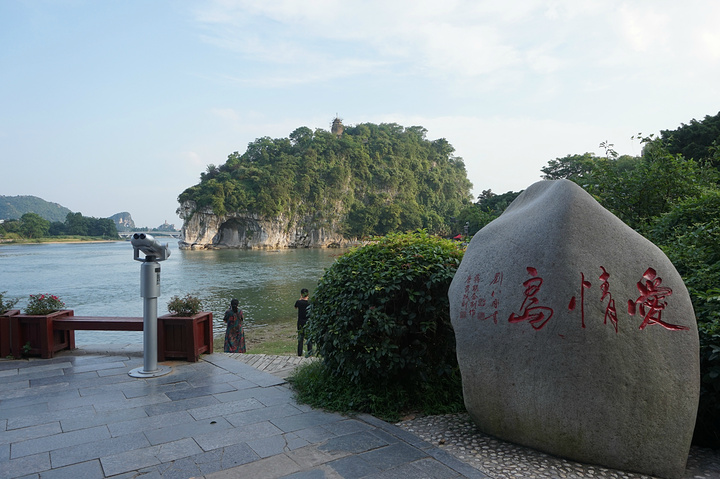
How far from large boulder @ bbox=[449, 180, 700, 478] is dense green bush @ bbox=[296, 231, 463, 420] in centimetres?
92

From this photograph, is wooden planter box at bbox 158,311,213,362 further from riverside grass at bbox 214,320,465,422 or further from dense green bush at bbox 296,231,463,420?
dense green bush at bbox 296,231,463,420

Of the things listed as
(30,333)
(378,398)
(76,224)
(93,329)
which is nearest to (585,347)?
(378,398)

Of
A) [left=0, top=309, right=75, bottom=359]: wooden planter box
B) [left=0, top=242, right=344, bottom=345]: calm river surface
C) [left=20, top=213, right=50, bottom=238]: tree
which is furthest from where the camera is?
[left=20, top=213, right=50, bottom=238]: tree

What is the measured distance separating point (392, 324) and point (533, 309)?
1.44 metres

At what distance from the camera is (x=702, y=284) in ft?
13.6

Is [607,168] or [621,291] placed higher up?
[607,168]

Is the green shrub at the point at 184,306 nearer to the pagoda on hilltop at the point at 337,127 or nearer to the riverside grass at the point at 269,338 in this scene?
the riverside grass at the point at 269,338

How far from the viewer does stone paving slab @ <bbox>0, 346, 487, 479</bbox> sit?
127 inches

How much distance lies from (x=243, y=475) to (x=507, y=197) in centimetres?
4119

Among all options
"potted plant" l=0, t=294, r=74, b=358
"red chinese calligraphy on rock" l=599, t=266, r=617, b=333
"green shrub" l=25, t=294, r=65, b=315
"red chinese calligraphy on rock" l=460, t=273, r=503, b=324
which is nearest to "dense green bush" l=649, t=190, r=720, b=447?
"red chinese calligraphy on rock" l=599, t=266, r=617, b=333

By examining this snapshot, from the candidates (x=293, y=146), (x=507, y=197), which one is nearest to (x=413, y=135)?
(x=293, y=146)

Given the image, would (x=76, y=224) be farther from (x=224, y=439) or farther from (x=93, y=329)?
(x=224, y=439)

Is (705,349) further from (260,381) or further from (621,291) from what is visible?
(260,381)

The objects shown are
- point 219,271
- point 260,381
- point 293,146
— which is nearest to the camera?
point 260,381
